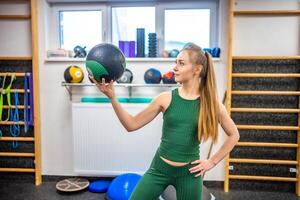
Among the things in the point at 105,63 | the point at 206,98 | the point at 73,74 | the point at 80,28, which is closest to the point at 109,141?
the point at 73,74

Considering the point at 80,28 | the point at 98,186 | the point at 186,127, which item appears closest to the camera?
the point at 186,127

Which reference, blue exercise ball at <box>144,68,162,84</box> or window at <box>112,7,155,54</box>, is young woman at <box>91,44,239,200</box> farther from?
window at <box>112,7,155,54</box>

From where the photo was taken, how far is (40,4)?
11.4 ft

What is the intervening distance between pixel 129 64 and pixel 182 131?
1893mm

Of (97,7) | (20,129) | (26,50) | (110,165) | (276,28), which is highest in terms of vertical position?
(97,7)

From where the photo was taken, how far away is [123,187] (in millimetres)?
2998

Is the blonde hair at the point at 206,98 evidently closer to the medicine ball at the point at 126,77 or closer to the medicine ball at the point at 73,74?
the medicine ball at the point at 126,77

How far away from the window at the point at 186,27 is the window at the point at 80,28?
2.85 feet

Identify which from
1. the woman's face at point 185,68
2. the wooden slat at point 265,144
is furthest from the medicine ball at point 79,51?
the wooden slat at point 265,144

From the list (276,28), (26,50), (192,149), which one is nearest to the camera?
(192,149)

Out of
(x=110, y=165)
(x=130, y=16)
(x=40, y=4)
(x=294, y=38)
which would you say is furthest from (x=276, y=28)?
(x=40, y=4)

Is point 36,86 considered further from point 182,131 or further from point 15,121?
point 182,131

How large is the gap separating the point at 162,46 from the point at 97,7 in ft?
3.05

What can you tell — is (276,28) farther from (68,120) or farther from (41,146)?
(41,146)
